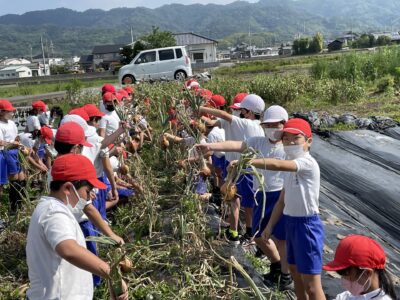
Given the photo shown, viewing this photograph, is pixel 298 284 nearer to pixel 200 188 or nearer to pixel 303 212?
pixel 303 212

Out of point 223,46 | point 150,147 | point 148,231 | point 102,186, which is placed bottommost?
point 148,231

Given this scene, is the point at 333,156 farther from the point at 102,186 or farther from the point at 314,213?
the point at 102,186

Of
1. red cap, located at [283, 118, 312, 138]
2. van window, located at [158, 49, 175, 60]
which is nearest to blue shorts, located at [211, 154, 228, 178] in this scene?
red cap, located at [283, 118, 312, 138]

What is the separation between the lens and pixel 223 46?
522 feet

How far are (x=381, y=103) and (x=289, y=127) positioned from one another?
8485mm

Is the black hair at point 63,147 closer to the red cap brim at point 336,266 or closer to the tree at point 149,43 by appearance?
the red cap brim at point 336,266

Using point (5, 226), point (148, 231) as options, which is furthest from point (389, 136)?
point (5, 226)

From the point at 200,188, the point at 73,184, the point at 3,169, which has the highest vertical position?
the point at 73,184

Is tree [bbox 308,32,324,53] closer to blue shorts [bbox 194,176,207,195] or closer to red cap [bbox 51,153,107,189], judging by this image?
blue shorts [bbox 194,176,207,195]

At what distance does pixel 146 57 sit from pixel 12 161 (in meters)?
11.0

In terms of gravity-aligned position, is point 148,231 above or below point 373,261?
below

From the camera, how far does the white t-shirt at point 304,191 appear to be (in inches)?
97.3

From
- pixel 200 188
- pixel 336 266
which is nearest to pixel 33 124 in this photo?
pixel 200 188

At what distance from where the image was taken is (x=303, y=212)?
8.14 ft
